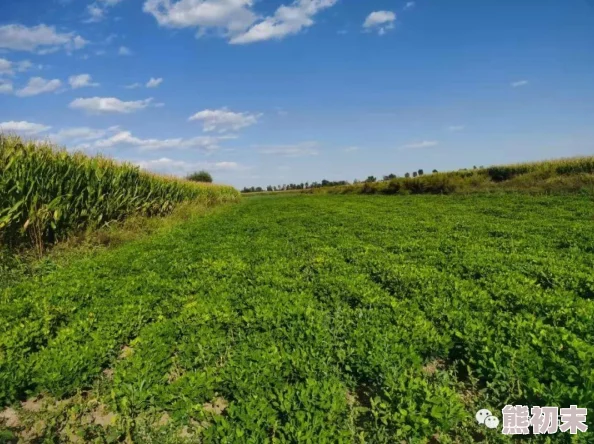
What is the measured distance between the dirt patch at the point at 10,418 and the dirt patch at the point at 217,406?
1.94 meters

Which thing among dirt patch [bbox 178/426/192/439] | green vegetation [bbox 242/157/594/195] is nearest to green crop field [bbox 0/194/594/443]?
dirt patch [bbox 178/426/192/439]

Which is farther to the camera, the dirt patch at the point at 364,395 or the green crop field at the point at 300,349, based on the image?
the dirt patch at the point at 364,395

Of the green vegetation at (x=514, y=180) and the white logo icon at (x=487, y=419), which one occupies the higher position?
the green vegetation at (x=514, y=180)

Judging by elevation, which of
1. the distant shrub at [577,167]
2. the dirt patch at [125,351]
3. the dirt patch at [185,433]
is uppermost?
the distant shrub at [577,167]

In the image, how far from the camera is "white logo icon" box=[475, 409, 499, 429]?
3697 mm

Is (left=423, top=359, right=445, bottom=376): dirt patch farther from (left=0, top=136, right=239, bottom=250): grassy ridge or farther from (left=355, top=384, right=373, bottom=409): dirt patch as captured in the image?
(left=0, top=136, right=239, bottom=250): grassy ridge

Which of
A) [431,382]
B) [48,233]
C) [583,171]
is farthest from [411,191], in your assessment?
[431,382]

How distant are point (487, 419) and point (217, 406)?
270cm

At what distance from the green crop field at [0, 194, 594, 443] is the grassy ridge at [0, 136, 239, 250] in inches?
127

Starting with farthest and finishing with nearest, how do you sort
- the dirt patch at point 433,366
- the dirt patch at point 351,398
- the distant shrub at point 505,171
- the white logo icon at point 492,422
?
1. the distant shrub at point 505,171
2. the dirt patch at point 433,366
3. the dirt patch at point 351,398
4. the white logo icon at point 492,422

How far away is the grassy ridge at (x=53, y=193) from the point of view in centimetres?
1122

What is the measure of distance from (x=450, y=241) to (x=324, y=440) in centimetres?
923

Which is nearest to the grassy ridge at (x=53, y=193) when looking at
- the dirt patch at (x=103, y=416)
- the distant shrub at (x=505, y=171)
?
the dirt patch at (x=103, y=416)

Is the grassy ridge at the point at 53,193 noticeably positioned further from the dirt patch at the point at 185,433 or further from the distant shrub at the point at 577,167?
the distant shrub at the point at 577,167
